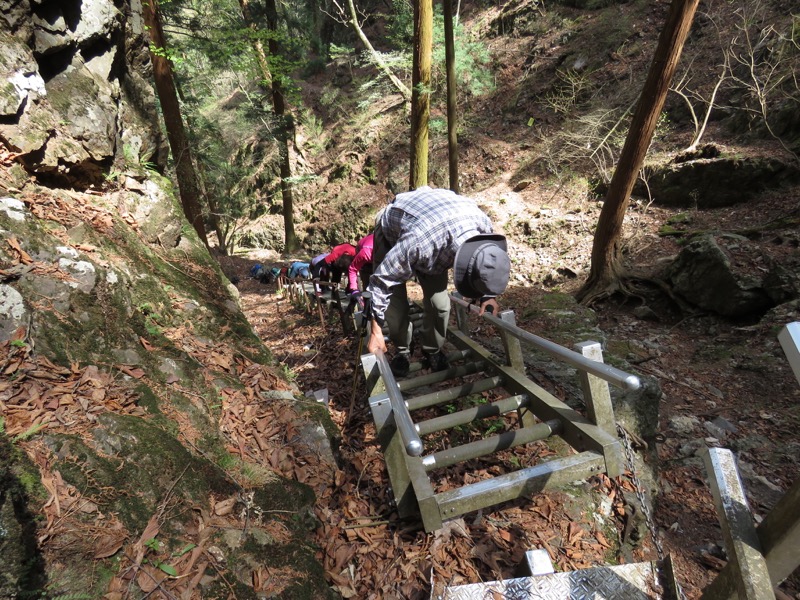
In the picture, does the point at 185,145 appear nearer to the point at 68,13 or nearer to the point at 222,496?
the point at 68,13

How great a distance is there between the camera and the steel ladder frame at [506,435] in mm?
2156

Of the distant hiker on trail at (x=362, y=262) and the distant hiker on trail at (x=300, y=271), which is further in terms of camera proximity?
the distant hiker on trail at (x=300, y=271)

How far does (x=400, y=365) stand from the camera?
400 centimetres

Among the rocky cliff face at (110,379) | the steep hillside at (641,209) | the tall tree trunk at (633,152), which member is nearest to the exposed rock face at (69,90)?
the rocky cliff face at (110,379)

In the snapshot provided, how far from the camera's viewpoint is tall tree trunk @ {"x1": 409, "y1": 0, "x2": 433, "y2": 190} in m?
7.88

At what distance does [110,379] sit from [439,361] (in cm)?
283

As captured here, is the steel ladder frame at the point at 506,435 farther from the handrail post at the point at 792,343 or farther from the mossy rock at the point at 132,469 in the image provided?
the mossy rock at the point at 132,469

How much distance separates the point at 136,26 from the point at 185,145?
3.74 metres

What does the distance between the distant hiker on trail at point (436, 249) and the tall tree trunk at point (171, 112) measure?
674 cm

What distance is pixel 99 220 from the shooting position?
366cm

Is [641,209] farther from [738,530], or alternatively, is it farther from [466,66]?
[738,530]

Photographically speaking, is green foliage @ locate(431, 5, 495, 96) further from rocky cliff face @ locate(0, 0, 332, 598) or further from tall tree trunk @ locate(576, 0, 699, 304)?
rocky cliff face @ locate(0, 0, 332, 598)

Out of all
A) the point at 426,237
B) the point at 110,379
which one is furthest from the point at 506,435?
the point at 110,379

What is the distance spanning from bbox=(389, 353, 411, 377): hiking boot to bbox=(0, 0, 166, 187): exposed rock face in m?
3.79
